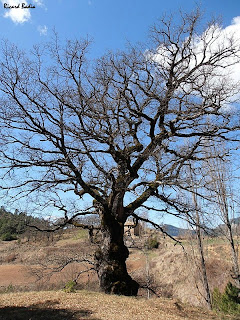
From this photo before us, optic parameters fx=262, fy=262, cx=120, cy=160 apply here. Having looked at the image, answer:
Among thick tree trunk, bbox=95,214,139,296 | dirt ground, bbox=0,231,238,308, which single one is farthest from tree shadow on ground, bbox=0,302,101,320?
dirt ground, bbox=0,231,238,308

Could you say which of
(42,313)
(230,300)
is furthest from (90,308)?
(230,300)

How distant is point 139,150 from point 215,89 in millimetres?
2981

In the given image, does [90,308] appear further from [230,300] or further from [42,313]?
[230,300]

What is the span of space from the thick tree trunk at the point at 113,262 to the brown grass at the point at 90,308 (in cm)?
59

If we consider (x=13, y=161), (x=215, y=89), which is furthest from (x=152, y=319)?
(x=215, y=89)

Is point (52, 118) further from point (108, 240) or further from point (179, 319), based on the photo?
point (179, 319)

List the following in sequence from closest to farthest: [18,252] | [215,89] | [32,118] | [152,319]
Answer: [152,319] → [32,118] → [215,89] → [18,252]

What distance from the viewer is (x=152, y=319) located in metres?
5.45

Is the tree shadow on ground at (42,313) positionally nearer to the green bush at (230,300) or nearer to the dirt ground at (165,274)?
the green bush at (230,300)

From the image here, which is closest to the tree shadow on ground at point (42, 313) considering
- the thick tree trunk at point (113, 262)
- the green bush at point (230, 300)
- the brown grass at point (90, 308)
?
the brown grass at point (90, 308)

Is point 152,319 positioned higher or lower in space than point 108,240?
lower

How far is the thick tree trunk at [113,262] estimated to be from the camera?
7.65 m

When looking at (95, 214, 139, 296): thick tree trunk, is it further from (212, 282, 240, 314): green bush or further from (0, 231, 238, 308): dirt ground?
(0, 231, 238, 308): dirt ground

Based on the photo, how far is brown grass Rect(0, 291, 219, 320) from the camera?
5.21m
